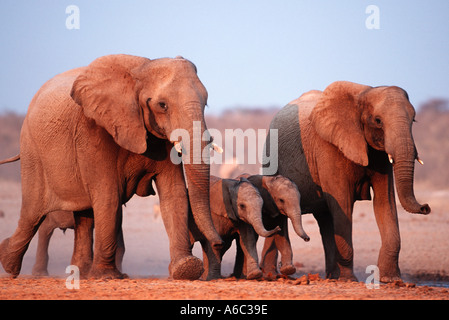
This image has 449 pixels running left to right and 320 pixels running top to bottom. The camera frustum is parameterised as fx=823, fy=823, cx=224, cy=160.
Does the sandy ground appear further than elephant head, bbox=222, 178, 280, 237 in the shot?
No

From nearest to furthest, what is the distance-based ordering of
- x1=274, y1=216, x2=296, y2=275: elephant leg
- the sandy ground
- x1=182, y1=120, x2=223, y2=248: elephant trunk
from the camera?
the sandy ground → x1=182, y1=120, x2=223, y2=248: elephant trunk → x1=274, y1=216, x2=296, y2=275: elephant leg

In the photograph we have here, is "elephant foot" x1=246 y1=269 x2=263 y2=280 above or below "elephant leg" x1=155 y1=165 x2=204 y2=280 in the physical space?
below

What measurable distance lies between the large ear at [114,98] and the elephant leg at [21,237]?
5.09 ft

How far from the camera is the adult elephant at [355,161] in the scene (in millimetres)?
8344

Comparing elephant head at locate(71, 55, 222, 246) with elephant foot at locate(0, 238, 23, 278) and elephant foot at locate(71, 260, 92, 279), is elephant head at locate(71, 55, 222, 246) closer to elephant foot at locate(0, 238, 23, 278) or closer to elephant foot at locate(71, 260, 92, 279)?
elephant foot at locate(71, 260, 92, 279)

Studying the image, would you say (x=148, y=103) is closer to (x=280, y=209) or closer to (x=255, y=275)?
(x=280, y=209)

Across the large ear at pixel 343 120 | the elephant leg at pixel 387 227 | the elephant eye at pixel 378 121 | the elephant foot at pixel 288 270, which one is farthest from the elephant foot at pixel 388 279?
the elephant eye at pixel 378 121

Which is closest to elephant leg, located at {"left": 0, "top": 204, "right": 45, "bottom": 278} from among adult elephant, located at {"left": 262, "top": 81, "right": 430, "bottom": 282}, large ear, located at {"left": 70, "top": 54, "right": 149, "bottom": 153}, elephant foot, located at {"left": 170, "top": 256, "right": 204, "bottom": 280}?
large ear, located at {"left": 70, "top": 54, "right": 149, "bottom": 153}

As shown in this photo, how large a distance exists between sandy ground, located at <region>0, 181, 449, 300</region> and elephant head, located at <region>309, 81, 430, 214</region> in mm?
1143

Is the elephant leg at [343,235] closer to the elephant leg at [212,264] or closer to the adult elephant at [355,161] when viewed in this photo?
the adult elephant at [355,161]

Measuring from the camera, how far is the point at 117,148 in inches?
324

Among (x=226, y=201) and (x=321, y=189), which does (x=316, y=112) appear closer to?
(x=321, y=189)

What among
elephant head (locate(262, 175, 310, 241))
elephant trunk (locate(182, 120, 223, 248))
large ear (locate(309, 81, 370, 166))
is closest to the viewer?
elephant trunk (locate(182, 120, 223, 248))

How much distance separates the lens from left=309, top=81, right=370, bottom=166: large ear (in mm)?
8898
